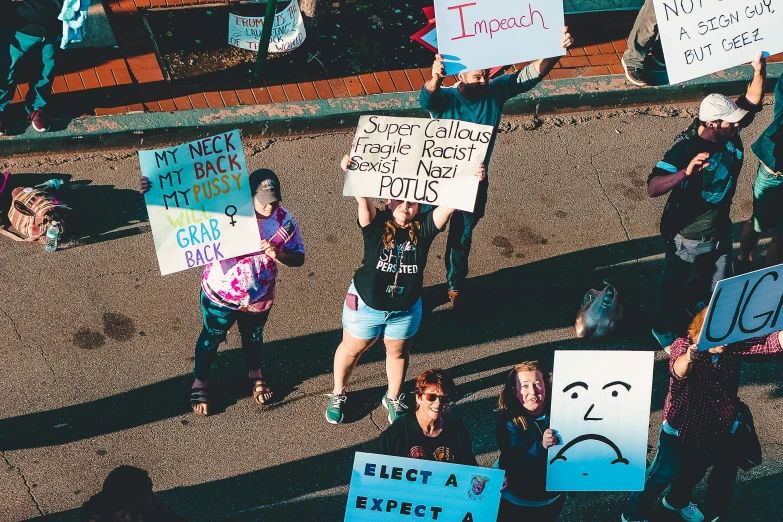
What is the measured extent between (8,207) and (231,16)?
7.54 ft

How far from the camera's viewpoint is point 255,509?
575 centimetres

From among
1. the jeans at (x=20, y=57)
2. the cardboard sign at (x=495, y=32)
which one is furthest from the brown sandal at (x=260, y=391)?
the jeans at (x=20, y=57)

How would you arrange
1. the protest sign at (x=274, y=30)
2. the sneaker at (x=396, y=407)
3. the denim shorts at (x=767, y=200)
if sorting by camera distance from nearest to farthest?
the sneaker at (x=396, y=407) < the denim shorts at (x=767, y=200) < the protest sign at (x=274, y=30)

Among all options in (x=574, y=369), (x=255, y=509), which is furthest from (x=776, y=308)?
(x=255, y=509)

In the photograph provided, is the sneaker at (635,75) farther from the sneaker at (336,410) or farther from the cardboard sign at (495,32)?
the sneaker at (336,410)

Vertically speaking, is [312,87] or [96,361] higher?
[312,87]

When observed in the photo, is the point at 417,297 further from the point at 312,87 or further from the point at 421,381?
the point at 312,87

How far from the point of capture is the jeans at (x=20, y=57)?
7.07 metres

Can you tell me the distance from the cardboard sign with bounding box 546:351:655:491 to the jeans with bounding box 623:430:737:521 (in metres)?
0.58

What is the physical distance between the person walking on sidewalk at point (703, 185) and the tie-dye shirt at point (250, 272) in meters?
2.19

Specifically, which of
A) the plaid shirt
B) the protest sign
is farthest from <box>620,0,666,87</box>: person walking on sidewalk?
the plaid shirt

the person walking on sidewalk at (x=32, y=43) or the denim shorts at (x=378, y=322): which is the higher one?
the person walking on sidewalk at (x=32, y=43)

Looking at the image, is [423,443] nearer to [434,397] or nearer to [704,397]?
[434,397]

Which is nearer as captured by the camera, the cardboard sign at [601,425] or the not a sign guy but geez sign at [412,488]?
the not a sign guy but geez sign at [412,488]
